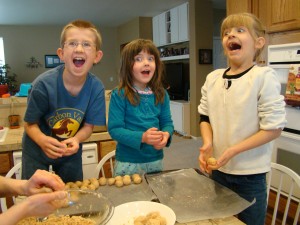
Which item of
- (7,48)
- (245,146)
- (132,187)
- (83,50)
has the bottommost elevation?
(132,187)

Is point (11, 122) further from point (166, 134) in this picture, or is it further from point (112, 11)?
point (112, 11)

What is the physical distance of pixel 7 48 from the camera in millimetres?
7230

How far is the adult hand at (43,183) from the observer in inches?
29.3

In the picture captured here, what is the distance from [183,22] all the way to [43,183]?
4.69 metres

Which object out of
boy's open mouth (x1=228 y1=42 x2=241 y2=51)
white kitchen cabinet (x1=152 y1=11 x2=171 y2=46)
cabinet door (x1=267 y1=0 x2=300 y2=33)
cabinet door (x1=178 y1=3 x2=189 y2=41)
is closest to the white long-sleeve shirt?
boy's open mouth (x1=228 y1=42 x2=241 y2=51)

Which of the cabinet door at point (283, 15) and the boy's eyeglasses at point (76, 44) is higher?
the cabinet door at point (283, 15)

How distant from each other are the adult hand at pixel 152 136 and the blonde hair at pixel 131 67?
0.20 meters

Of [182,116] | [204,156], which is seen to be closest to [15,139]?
[204,156]

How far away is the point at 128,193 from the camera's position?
1.00 m

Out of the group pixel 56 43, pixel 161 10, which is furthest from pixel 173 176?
pixel 56 43

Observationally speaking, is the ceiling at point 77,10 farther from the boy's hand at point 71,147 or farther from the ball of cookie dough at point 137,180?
the ball of cookie dough at point 137,180

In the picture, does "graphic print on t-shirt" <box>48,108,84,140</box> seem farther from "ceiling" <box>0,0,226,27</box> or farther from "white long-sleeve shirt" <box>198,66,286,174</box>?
"ceiling" <box>0,0,226,27</box>

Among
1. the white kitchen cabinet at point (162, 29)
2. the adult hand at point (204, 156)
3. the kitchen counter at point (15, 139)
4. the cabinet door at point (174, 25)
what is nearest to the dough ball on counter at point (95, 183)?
the adult hand at point (204, 156)

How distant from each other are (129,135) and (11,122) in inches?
52.9
